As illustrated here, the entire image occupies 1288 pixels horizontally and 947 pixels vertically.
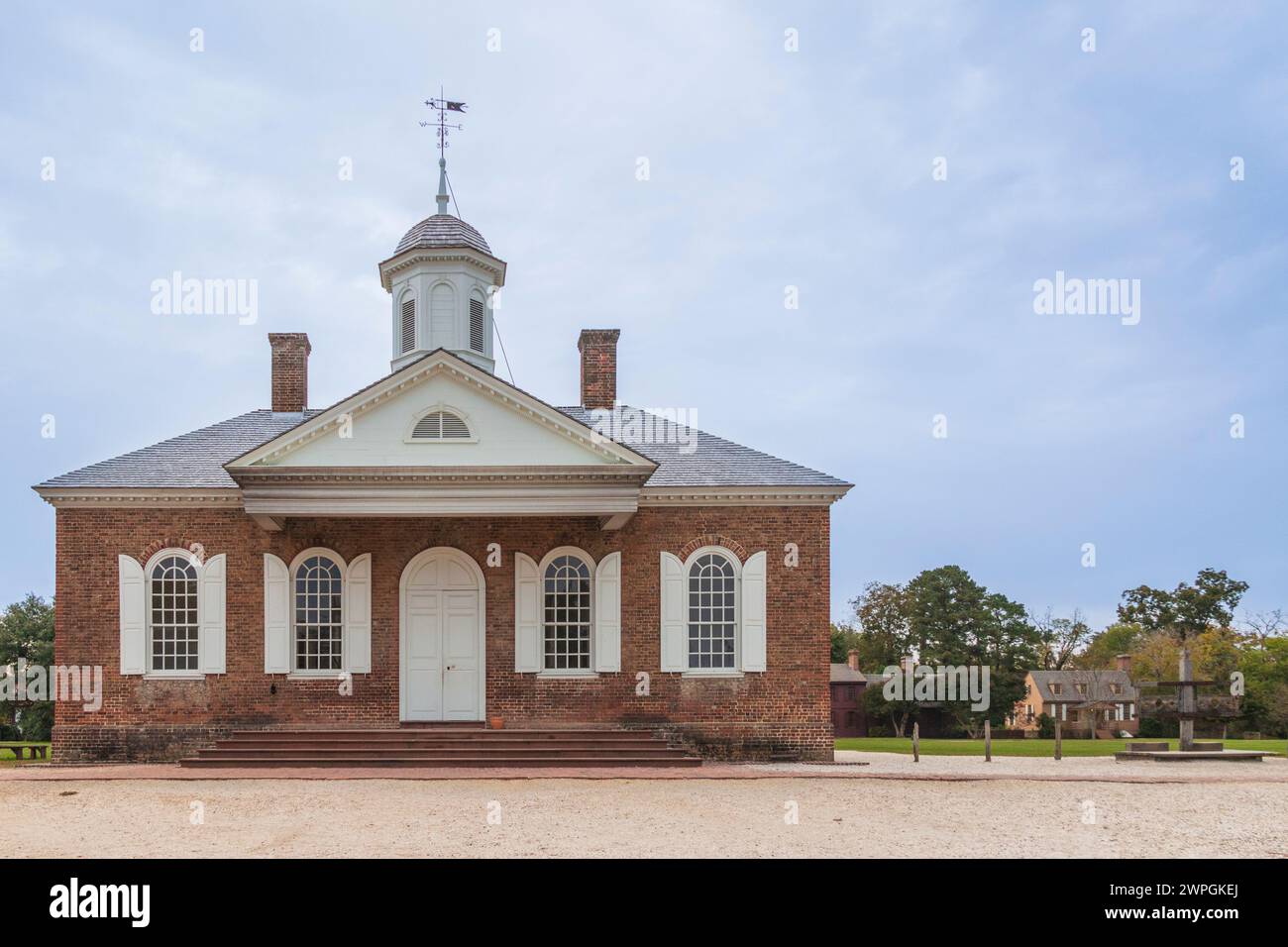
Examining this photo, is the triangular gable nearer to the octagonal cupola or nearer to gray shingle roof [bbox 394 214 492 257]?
the octagonal cupola

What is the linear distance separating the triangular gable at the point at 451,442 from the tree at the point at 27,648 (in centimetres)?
2617

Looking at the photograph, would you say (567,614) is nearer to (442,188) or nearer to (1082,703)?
(442,188)

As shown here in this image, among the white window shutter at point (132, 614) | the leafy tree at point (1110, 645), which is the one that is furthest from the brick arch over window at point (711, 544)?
the leafy tree at point (1110, 645)

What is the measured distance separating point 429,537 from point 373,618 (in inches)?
69.6

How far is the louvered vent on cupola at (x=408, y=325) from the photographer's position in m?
26.1

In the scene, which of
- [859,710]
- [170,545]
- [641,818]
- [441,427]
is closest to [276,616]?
[170,545]

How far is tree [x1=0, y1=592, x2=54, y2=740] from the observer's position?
41.2 m

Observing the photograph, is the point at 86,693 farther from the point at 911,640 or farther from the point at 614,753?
the point at 911,640

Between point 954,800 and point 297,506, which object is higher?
point 297,506

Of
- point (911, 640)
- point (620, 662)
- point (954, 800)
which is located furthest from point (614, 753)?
point (911, 640)

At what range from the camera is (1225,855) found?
12.3 m

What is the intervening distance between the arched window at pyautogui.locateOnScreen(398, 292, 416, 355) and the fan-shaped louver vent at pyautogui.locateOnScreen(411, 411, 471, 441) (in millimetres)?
5325

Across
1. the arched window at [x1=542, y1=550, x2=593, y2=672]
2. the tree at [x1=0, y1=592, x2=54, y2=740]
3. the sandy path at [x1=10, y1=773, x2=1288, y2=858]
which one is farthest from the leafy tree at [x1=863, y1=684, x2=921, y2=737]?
the sandy path at [x1=10, y1=773, x2=1288, y2=858]
